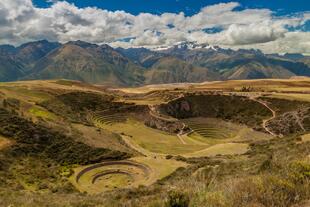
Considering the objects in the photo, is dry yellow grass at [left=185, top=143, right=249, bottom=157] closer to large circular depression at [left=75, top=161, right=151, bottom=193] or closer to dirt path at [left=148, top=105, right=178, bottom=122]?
large circular depression at [left=75, top=161, right=151, bottom=193]

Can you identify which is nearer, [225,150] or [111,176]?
[111,176]

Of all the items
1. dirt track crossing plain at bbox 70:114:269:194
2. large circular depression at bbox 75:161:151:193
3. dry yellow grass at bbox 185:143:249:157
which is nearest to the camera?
large circular depression at bbox 75:161:151:193

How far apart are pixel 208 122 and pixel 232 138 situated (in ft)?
74.6

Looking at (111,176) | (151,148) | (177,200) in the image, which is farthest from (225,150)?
(177,200)

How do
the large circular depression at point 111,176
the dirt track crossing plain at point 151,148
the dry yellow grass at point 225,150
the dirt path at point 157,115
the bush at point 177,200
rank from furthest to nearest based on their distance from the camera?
the dirt path at point 157,115 < the dry yellow grass at point 225,150 < the dirt track crossing plain at point 151,148 < the large circular depression at point 111,176 < the bush at point 177,200

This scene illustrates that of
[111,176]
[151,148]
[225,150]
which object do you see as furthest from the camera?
[151,148]

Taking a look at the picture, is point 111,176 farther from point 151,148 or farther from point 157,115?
point 157,115

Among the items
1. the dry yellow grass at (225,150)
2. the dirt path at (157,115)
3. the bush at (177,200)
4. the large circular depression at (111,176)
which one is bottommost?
the large circular depression at (111,176)

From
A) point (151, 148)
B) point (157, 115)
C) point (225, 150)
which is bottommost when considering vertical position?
point (151, 148)

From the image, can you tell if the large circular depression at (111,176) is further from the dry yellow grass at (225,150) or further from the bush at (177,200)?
the bush at (177,200)

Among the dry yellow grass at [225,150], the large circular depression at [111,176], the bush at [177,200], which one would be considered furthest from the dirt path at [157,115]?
the bush at [177,200]

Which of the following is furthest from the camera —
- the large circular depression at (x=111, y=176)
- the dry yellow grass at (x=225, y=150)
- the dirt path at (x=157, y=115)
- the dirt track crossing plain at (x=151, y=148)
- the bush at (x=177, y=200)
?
the dirt path at (x=157, y=115)

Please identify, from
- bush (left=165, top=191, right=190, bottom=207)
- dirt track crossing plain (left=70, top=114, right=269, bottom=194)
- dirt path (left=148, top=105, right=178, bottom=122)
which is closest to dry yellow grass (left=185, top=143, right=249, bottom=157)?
dirt track crossing plain (left=70, top=114, right=269, bottom=194)

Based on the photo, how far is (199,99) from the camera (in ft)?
461
